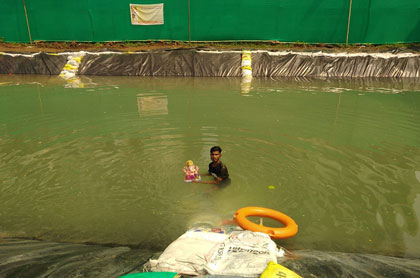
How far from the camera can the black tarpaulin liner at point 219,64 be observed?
15.4 m

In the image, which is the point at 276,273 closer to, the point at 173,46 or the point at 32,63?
the point at 173,46

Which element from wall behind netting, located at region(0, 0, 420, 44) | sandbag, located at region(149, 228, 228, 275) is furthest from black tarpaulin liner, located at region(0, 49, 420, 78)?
sandbag, located at region(149, 228, 228, 275)

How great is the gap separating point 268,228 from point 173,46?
15781 mm

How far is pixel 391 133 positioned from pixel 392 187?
9.71ft

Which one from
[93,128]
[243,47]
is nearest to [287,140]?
[93,128]

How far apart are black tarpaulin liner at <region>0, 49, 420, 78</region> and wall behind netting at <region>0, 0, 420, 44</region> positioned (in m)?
1.81

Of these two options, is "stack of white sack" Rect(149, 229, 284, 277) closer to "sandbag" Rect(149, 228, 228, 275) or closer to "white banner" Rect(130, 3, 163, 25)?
"sandbag" Rect(149, 228, 228, 275)

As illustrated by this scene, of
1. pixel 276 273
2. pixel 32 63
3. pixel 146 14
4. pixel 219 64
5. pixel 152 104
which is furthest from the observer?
pixel 146 14

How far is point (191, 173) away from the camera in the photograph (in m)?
5.25

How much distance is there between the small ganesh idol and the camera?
520cm

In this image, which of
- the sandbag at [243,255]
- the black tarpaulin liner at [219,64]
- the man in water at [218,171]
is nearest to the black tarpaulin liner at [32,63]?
the black tarpaulin liner at [219,64]

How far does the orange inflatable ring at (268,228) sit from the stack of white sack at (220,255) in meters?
0.28

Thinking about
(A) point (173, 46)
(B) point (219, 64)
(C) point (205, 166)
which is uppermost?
(A) point (173, 46)

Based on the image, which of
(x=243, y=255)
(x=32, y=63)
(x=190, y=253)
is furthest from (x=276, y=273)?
(x=32, y=63)
